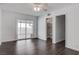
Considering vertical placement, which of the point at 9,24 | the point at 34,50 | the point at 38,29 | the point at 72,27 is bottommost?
the point at 34,50

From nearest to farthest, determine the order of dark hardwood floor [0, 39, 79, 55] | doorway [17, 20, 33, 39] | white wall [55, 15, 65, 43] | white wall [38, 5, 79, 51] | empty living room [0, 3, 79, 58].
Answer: dark hardwood floor [0, 39, 79, 55], empty living room [0, 3, 79, 58], white wall [38, 5, 79, 51], white wall [55, 15, 65, 43], doorway [17, 20, 33, 39]

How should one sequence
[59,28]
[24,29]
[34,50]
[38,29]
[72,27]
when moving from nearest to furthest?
[34,50] < [72,27] < [59,28] < [24,29] < [38,29]

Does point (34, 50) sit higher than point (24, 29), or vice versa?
point (24, 29)

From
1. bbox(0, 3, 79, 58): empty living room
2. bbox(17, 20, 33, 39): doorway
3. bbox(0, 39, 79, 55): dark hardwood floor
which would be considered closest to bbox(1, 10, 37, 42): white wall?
bbox(0, 3, 79, 58): empty living room

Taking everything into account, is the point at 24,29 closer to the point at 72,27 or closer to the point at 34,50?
the point at 34,50

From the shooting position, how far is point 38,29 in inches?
271

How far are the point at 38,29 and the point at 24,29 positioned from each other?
1161mm

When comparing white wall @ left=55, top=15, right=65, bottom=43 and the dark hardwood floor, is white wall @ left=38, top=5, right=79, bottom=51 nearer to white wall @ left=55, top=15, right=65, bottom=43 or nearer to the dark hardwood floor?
the dark hardwood floor

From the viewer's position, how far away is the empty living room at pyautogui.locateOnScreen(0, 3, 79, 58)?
3221mm

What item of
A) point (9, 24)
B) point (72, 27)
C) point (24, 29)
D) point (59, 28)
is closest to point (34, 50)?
point (72, 27)

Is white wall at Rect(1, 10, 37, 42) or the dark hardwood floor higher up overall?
white wall at Rect(1, 10, 37, 42)

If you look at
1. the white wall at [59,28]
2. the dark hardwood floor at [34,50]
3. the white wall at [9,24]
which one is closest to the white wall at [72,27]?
the dark hardwood floor at [34,50]

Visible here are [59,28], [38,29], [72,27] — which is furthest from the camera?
[38,29]
